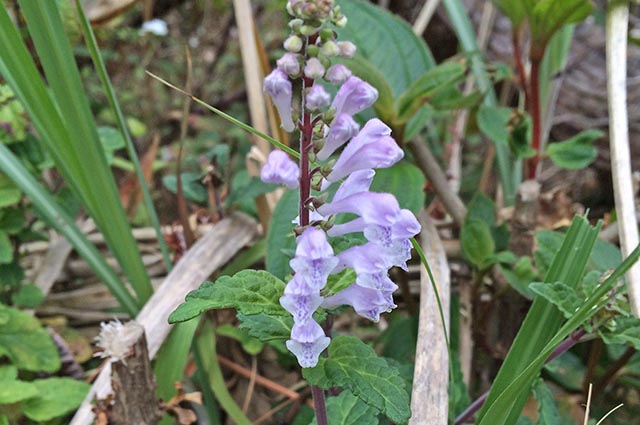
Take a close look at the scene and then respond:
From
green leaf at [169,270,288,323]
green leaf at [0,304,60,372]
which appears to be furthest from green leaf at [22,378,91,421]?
green leaf at [169,270,288,323]

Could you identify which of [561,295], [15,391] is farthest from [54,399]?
[561,295]

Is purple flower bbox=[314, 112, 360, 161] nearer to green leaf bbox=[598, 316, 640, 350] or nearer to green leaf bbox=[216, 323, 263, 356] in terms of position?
green leaf bbox=[598, 316, 640, 350]

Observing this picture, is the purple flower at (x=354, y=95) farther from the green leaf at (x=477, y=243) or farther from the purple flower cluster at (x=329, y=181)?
the green leaf at (x=477, y=243)

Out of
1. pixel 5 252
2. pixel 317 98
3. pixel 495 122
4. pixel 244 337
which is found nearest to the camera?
pixel 317 98

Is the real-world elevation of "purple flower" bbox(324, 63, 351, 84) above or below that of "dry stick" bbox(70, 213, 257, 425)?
above

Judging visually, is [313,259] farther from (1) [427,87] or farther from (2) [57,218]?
(2) [57,218]

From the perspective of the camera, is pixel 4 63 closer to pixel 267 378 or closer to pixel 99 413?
pixel 99 413

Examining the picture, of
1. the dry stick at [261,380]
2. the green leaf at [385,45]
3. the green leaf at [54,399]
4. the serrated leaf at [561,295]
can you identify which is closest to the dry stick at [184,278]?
the green leaf at [54,399]
